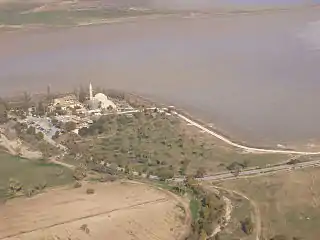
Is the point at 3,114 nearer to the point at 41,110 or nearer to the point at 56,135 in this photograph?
the point at 41,110

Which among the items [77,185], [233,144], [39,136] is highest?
[77,185]

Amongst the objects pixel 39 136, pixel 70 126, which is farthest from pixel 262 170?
pixel 39 136

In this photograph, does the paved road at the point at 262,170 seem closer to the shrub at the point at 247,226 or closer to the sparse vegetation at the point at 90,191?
the shrub at the point at 247,226

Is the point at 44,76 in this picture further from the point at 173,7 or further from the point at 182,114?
the point at 173,7

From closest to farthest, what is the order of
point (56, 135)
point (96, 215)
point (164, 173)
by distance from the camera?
point (96, 215) < point (164, 173) < point (56, 135)

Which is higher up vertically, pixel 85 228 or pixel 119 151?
pixel 85 228

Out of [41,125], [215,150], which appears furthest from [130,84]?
[215,150]
